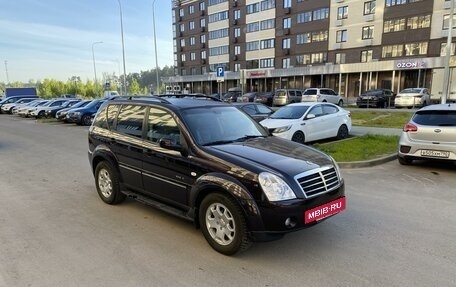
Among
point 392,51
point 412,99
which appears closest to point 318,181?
point 412,99

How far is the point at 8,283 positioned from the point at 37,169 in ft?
18.2

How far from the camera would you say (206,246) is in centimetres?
404

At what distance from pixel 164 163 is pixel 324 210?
6.87 feet

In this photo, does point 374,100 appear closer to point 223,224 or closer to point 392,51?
point 392,51

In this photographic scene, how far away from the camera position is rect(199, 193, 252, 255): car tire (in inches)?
143

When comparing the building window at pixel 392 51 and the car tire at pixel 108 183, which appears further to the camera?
the building window at pixel 392 51

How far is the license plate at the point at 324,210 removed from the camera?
363 centimetres

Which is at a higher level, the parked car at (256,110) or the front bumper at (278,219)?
the parked car at (256,110)

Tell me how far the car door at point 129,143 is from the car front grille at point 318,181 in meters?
2.39

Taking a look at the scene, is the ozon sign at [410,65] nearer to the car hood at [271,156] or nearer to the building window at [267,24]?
the building window at [267,24]

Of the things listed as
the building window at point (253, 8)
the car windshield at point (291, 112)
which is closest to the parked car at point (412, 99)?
the car windshield at point (291, 112)

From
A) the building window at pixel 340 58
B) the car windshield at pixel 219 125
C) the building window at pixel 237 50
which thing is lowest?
the car windshield at pixel 219 125

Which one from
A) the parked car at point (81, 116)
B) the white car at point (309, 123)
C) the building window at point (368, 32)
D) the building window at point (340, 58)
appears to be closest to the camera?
the white car at point (309, 123)

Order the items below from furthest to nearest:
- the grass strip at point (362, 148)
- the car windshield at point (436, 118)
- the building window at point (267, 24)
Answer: the building window at point (267, 24), the grass strip at point (362, 148), the car windshield at point (436, 118)
